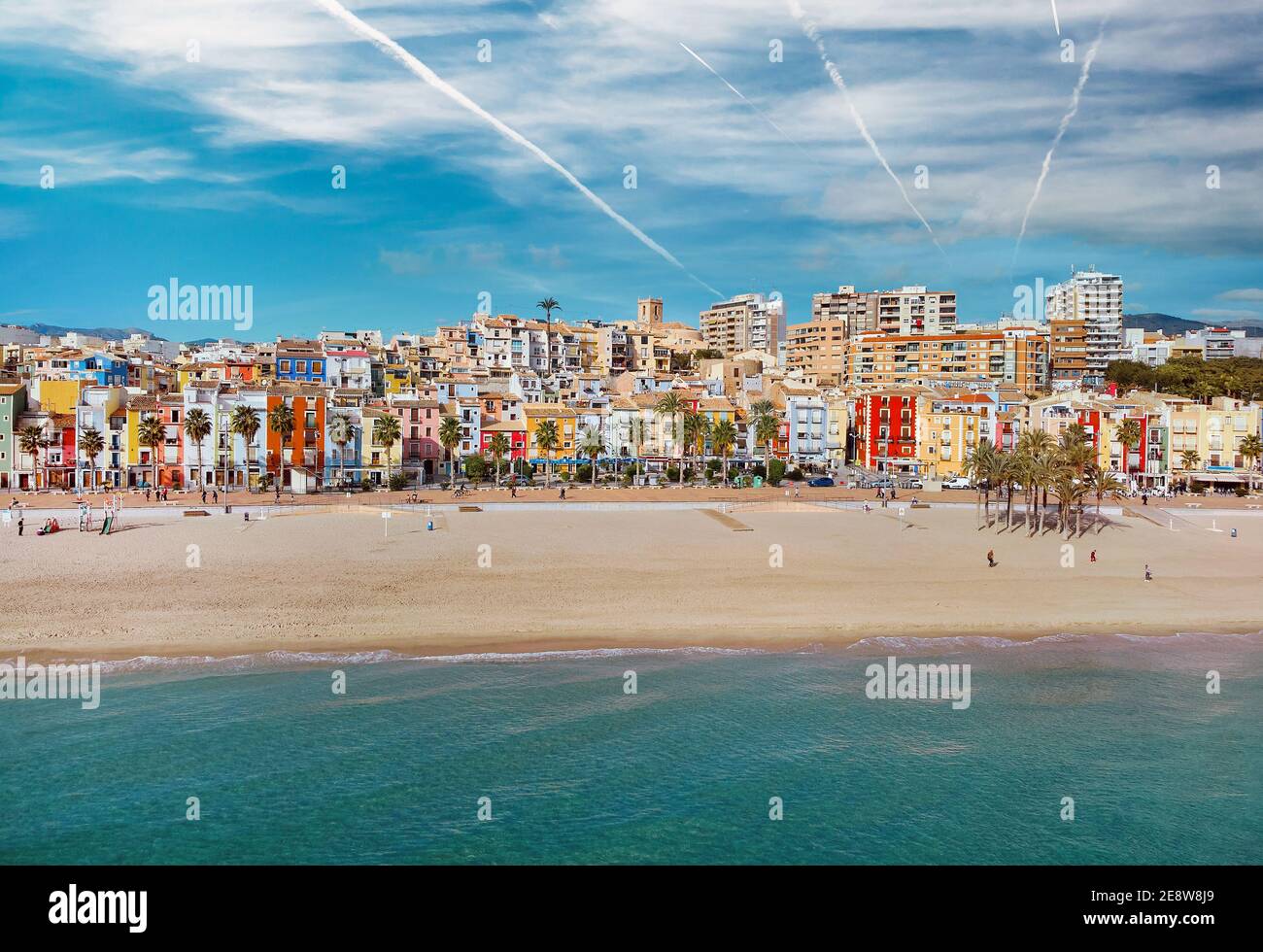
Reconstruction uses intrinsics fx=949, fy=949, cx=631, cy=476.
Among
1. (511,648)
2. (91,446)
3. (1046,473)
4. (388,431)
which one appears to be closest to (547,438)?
(388,431)

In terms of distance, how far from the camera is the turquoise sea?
1717cm

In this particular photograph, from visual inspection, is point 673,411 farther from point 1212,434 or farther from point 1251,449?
point 1251,449

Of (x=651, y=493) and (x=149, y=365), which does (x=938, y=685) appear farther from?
(x=149, y=365)

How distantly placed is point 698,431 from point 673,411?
9.79ft

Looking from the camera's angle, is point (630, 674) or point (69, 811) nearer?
point (69, 811)

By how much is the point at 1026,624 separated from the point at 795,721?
42.9 ft

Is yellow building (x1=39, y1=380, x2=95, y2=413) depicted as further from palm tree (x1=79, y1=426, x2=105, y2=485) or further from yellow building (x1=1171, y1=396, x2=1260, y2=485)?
yellow building (x1=1171, y1=396, x2=1260, y2=485)

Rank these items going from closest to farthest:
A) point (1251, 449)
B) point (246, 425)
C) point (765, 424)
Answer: point (246, 425) → point (1251, 449) → point (765, 424)

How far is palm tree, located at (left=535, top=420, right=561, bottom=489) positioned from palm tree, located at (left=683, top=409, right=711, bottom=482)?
39.8 feet

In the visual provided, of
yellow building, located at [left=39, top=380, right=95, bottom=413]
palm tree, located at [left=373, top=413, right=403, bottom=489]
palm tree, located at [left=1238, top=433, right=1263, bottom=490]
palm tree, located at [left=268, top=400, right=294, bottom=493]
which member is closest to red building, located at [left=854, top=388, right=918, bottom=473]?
palm tree, located at [left=1238, top=433, right=1263, bottom=490]

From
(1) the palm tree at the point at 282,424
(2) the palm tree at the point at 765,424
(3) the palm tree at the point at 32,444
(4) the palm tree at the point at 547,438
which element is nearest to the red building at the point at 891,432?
(2) the palm tree at the point at 765,424

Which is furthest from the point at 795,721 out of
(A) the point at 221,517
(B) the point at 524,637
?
(A) the point at 221,517

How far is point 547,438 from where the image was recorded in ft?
279
